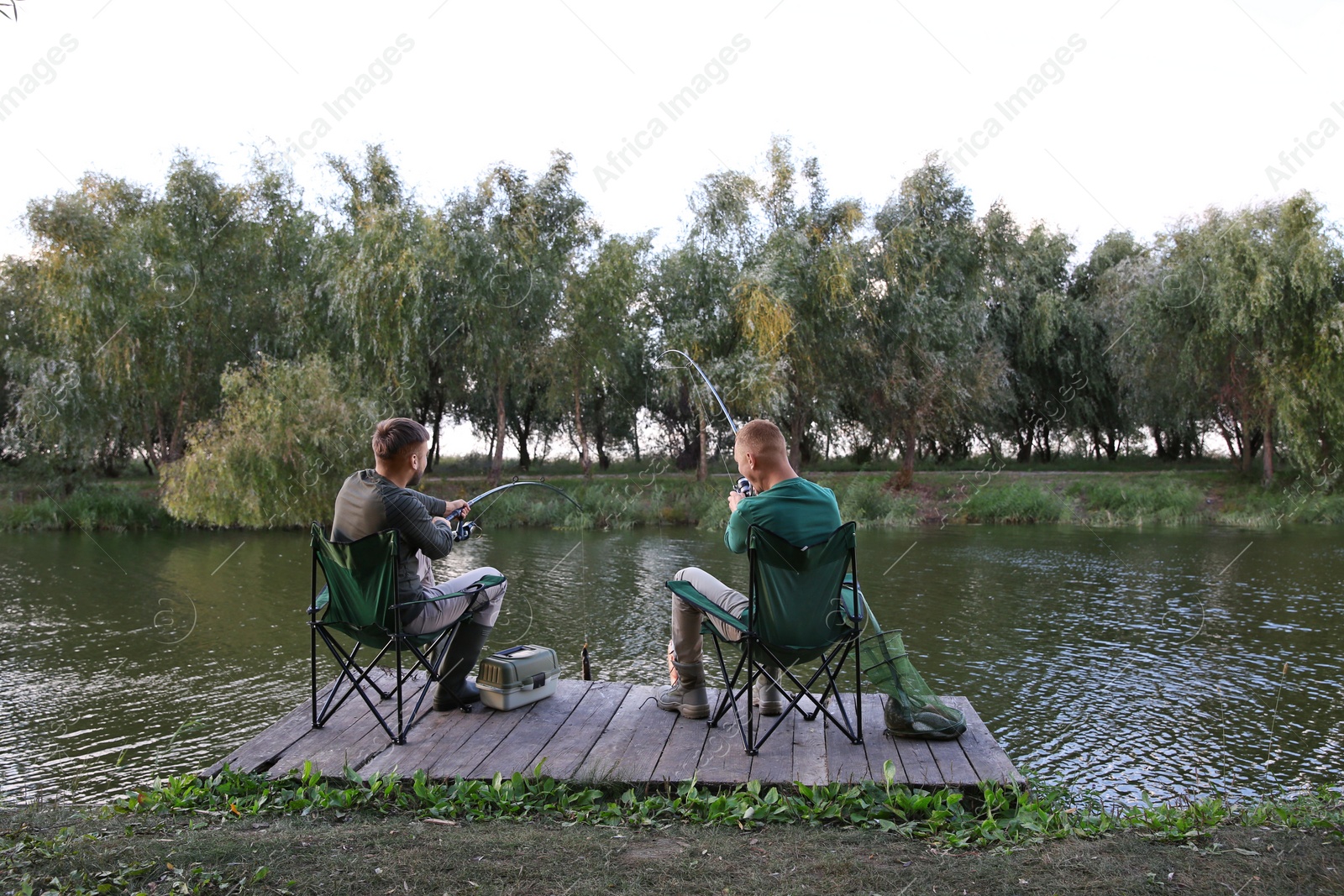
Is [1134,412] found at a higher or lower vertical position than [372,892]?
higher

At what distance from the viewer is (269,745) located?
4.43m

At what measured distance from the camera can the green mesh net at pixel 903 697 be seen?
4465 millimetres

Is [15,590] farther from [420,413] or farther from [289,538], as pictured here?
[420,413]

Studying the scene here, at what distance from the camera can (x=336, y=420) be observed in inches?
750

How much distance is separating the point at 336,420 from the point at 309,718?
15.1 meters

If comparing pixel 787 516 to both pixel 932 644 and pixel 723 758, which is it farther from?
pixel 932 644

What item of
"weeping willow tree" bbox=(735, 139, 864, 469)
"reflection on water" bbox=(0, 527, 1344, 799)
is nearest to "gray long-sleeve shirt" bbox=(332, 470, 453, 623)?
"reflection on water" bbox=(0, 527, 1344, 799)

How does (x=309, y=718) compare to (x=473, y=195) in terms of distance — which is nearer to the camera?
(x=309, y=718)

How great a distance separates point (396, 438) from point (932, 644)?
557 centimetres

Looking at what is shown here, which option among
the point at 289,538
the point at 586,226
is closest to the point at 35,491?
the point at 289,538

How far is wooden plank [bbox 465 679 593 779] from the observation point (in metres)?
4.12

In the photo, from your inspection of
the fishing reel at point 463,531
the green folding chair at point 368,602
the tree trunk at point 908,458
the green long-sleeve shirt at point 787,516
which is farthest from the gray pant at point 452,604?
the tree trunk at point 908,458

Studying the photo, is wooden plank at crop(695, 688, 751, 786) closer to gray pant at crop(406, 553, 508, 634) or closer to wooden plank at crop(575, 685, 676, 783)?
wooden plank at crop(575, 685, 676, 783)

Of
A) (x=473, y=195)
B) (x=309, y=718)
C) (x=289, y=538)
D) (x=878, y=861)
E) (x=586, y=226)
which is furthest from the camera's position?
(x=586, y=226)
